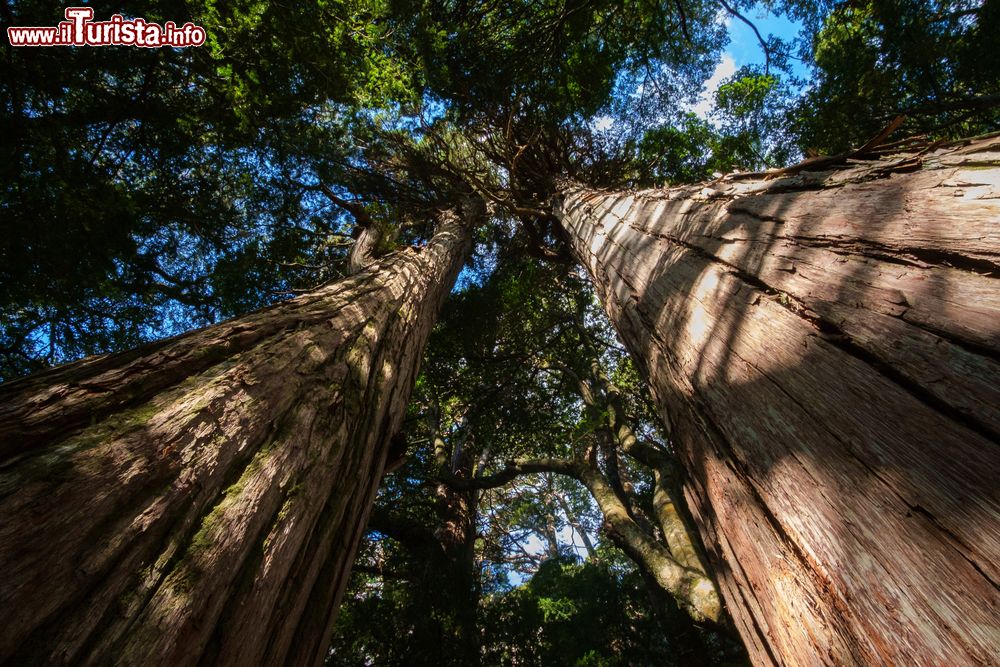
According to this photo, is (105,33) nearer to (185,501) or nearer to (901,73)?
(185,501)

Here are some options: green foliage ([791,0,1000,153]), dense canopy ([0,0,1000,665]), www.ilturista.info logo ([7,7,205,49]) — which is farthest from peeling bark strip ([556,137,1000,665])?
green foliage ([791,0,1000,153])

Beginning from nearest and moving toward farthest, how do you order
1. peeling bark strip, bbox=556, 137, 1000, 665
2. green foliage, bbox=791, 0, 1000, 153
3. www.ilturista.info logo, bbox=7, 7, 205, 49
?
peeling bark strip, bbox=556, 137, 1000, 665, www.ilturista.info logo, bbox=7, 7, 205, 49, green foliage, bbox=791, 0, 1000, 153

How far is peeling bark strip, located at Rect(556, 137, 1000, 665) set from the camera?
0.52 metres

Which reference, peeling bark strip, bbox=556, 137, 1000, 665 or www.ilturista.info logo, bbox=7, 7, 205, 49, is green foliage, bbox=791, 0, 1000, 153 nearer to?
peeling bark strip, bbox=556, 137, 1000, 665

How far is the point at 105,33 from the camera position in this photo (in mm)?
3682

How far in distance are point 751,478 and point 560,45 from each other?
7.21 meters

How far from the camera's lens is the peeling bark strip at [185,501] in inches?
20.5

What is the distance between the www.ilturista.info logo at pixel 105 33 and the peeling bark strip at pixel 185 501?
420 cm

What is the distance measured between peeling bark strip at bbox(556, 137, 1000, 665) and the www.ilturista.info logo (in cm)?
519

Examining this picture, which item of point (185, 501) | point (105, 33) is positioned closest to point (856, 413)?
point (185, 501)

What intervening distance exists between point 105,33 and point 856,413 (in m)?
5.91

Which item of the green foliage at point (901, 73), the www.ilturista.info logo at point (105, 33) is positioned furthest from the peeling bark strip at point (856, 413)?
the green foliage at point (901, 73)

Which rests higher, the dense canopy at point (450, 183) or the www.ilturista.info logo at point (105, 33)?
the www.ilturista.info logo at point (105, 33)

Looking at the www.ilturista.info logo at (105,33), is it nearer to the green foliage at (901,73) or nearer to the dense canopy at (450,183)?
the dense canopy at (450,183)
